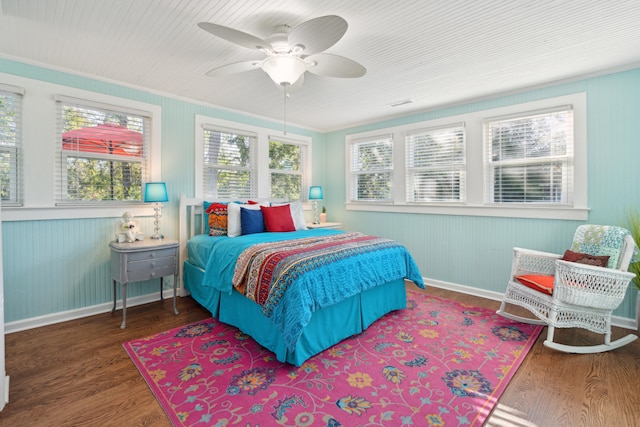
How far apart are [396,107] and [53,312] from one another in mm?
4587

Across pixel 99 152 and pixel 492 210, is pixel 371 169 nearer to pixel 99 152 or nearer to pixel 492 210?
pixel 492 210

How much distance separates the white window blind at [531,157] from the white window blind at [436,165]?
347 mm

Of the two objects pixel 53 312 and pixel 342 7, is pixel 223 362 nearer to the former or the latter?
pixel 53 312

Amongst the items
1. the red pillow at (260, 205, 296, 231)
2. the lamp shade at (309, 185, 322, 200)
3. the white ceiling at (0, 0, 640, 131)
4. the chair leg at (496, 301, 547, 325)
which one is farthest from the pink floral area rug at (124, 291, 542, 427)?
the lamp shade at (309, 185, 322, 200)

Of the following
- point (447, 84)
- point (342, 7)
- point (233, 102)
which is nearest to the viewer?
point (342, 7)

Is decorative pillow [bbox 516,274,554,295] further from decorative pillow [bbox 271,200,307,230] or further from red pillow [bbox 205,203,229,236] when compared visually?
red pillow [bbox 205,203,229,236]

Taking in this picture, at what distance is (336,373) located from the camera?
2168 millimetres

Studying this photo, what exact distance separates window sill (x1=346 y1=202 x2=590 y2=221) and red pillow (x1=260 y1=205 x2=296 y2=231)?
170 cm

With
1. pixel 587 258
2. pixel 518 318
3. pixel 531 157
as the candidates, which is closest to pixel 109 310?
pixel 518 318

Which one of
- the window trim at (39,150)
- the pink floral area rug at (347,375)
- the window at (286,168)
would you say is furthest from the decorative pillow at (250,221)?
the window trim at (39,150)

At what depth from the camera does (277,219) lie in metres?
3.75

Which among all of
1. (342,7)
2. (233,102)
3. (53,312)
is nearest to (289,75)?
(342,7)

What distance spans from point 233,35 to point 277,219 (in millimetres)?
2167

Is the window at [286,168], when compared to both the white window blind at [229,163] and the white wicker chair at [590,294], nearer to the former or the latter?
the white window blind at [229,163]
